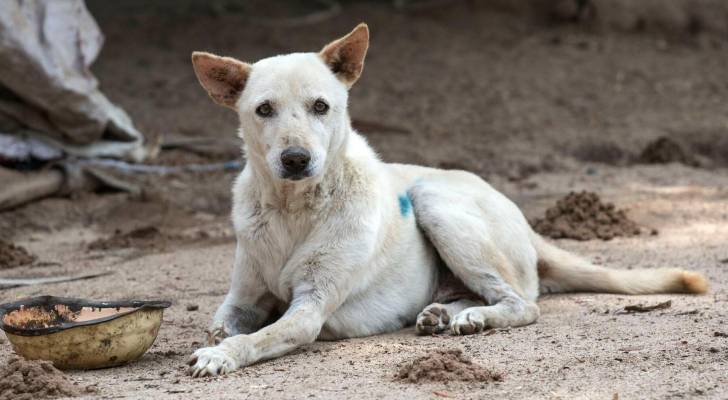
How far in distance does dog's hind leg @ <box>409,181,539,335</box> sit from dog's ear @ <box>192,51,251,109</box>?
3.73 ft

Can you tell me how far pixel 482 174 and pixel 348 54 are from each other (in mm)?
4451

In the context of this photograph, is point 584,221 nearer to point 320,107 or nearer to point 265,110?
point 320,107

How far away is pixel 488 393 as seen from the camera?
12.2 ft

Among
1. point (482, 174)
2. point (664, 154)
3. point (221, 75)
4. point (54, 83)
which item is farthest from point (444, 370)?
point (664, 154)

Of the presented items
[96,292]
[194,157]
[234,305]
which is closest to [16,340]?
[234,305]

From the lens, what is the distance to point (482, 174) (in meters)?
9.20

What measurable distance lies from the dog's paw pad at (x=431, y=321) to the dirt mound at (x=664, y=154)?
516 centimetres

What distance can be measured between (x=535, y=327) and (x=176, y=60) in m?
7.83

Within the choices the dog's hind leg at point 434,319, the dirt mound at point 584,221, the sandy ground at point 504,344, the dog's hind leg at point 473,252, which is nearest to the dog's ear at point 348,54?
the dog's hind leg at point 473,252

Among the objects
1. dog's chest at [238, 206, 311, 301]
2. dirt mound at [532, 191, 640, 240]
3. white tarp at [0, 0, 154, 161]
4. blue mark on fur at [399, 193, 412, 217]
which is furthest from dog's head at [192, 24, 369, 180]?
white tarp at [0, 0, 154, 161]

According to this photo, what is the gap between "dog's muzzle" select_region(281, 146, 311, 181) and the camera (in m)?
4.39

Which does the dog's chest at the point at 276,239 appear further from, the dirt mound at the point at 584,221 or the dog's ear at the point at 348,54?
the dirt mound at the point at 584,221

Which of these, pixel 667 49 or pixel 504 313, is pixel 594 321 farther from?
pixel 667 49

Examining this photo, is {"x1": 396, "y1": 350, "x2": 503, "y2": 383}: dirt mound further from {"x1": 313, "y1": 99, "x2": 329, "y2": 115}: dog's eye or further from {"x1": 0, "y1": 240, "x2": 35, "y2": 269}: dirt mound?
{"x1": 0, "y1": 240, "x2": 35, "y2": 269}: dirt mound
